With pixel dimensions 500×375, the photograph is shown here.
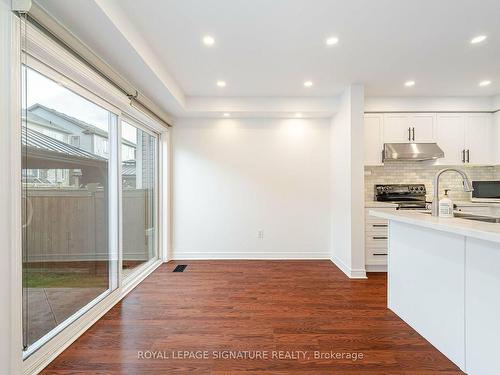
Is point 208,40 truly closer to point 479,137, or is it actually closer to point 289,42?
point 289,42

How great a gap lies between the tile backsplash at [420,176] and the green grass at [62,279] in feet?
12.9

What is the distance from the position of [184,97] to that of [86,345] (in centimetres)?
321

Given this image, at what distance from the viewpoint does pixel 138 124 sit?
3355 millimetres

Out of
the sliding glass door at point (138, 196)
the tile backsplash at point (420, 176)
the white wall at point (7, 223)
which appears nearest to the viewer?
the white wall at point (7, 223)

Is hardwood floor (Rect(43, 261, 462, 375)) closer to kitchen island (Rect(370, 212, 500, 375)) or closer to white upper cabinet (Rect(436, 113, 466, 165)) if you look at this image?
kitchen island (Rect(370, 212, 500, 375))

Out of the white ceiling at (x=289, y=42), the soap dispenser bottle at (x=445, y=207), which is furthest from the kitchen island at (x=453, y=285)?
the white ceiling at (x=289, y=42)

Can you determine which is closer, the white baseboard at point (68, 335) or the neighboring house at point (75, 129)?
the white baseboard at point (68, 335)

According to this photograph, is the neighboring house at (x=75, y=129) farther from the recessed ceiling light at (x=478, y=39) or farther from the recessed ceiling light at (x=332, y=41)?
the recessed ceiling light at (x=478, y=39)

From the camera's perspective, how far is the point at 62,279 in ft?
6.70

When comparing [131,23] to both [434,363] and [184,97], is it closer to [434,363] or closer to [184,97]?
[184,97]

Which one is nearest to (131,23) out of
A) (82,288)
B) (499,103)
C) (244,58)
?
(244,58)

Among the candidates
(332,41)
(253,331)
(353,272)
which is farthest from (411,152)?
(253,331)

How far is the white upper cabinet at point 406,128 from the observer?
153 inches

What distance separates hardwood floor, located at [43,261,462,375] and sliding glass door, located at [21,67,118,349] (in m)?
0.32
